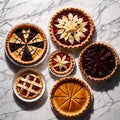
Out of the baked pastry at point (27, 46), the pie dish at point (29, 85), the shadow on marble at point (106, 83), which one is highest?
the baked pastry at point (27, 46)

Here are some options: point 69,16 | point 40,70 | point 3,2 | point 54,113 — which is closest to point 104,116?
point 54,113

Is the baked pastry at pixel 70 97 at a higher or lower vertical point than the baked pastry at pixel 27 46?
lower

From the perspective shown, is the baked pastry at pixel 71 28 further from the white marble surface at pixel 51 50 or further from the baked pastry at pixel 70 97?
the baked pastry at pixel 70 97

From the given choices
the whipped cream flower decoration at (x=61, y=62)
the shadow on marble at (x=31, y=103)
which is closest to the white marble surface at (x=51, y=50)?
the shadow on marble at (x=31, y=103)

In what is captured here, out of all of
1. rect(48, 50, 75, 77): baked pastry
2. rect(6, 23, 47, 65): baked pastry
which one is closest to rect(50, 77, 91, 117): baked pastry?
rect(48, 50, 75, 77): baked pastry

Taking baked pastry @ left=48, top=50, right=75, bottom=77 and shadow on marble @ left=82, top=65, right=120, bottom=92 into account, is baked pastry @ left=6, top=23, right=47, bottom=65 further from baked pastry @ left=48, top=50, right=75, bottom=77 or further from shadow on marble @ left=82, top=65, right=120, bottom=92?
shadow on marble @ left=82, top=65, right=120, bottom=92

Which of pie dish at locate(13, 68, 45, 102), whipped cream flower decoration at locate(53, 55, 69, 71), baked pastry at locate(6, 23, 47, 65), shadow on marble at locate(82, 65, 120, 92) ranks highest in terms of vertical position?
baked pastry at locate(6, 23, 47, 65)

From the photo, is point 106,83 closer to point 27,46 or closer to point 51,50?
point 51,50
